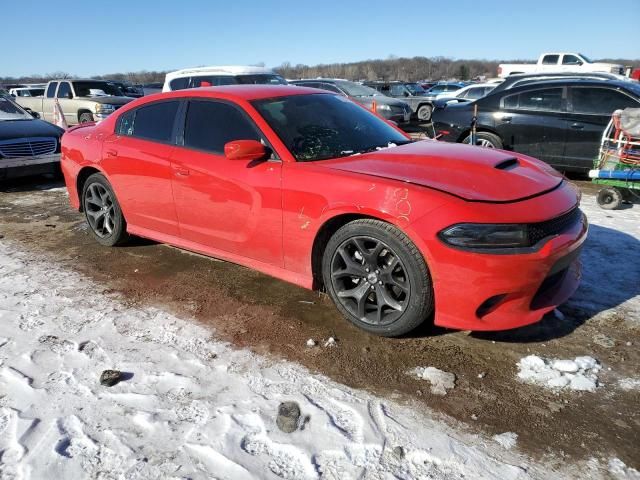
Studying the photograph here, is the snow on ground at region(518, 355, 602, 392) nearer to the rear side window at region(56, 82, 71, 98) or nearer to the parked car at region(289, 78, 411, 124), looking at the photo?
the parked car at region(289, 78, 411, 124)

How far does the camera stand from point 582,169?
7207mm

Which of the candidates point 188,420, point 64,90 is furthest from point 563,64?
point 188,420

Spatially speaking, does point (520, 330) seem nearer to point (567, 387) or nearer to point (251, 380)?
point (567, 387)

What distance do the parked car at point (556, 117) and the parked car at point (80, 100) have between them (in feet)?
34.1

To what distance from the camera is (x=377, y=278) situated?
310cm

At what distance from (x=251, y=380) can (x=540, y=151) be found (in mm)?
6364

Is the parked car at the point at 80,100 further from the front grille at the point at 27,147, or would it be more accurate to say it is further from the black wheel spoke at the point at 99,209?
the black wheel spoke at the point at 99,209

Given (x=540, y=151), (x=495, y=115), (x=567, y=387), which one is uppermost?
(x=495, y=115)

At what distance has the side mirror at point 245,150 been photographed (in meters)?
3.37

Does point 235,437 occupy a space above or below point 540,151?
below

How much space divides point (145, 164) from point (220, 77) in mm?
7712

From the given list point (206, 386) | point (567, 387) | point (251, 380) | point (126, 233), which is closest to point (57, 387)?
point (206, 386)

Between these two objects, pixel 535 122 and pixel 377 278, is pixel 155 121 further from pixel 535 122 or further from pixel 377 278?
pixel 535 122

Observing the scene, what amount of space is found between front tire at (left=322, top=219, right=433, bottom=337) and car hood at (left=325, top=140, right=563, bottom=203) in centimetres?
38
